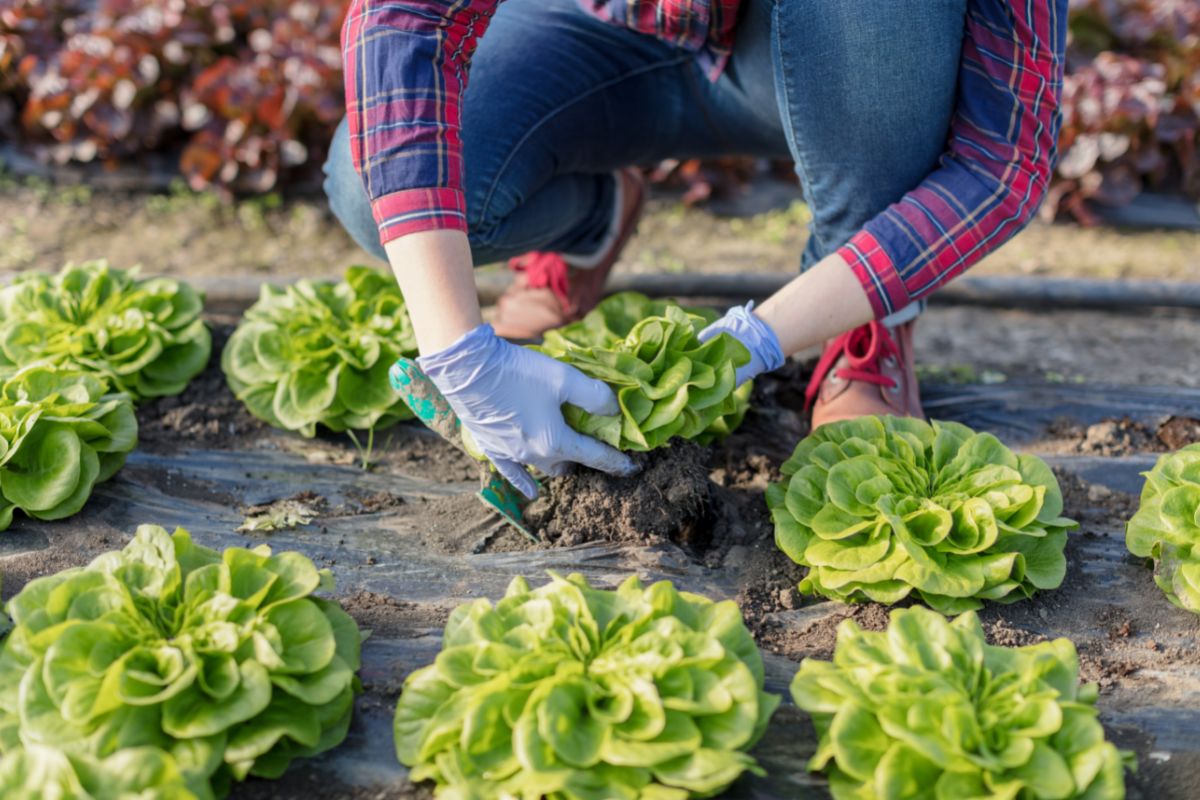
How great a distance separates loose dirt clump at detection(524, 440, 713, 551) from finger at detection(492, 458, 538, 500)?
7 cm

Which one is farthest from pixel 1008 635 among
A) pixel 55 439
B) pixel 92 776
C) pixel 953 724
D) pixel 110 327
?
pixel 110 327

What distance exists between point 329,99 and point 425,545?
8.97 feet

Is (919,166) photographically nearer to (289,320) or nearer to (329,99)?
(289,320)

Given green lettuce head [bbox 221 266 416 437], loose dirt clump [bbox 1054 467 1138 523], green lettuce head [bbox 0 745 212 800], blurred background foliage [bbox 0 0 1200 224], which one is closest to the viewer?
green lettuce head [bbox 0 745 212 800]

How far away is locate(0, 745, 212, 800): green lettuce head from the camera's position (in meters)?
1.53

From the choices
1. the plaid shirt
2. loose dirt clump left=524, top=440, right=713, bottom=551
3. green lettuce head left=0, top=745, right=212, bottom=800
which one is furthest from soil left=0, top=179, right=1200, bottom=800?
the plaid shirt

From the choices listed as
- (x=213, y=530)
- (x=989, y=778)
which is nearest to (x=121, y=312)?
(x=213, y=530)

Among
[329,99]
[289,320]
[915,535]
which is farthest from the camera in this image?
[329,99]

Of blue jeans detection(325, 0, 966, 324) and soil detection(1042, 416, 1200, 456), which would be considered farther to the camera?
soil detection(1042, 416, 1200, 456)

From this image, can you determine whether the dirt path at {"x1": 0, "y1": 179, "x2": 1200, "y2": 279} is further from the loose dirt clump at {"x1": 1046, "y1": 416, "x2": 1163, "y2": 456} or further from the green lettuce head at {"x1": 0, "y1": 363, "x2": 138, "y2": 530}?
the green lettuce head at {"x1": 0, "y1": 363, "x2": 138, "y2": 530}

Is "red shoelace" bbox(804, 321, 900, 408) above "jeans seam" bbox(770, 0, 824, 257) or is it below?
below

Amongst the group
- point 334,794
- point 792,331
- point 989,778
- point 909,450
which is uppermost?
point 792,331

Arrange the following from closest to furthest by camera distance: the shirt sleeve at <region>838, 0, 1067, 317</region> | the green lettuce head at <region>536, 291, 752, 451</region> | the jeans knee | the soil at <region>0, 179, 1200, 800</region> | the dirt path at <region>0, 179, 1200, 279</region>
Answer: the soil at <region>0, 179, 1200, 800</region> < the green lettuce head at <region>536, 291, 752, 451</region> < the shirt sleeve at <region>838, 0, 1067, 317</region> < the jeans knee < the dirt path at <region>0, 179, 1200, 279</region>

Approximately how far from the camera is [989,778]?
1.63 meters
